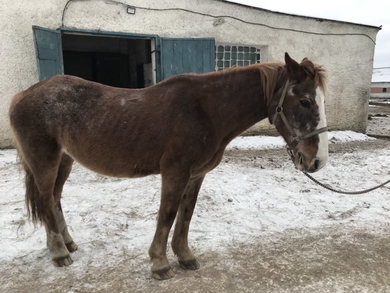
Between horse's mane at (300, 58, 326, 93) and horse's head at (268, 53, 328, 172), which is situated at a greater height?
horse's mane at (300, 58, 326, 93)

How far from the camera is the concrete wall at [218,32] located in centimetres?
642

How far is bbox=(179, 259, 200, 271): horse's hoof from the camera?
8.66 ft

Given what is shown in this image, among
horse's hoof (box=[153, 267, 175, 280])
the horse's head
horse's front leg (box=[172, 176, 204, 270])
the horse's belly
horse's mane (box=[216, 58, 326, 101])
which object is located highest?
horse's mane (box=[216, 58, 326, 101])

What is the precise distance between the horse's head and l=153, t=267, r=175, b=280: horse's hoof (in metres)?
1.49

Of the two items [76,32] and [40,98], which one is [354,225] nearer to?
[40,98]

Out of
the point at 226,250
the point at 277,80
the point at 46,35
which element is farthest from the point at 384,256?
the point at 46,35

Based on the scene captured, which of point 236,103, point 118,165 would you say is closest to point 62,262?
point 118,165

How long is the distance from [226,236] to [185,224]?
0.72 m

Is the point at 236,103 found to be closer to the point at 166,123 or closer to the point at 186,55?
the point at 166,123

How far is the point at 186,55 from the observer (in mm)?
7773

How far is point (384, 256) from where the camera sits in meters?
2.85

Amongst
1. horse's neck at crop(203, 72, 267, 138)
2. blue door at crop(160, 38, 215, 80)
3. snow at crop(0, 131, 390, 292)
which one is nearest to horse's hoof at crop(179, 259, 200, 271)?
snow at crop(0, 131, 390, 292)

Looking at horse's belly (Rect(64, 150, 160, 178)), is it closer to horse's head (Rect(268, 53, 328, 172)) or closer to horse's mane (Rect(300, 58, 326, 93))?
horse's head (Rect(268, 53, 328, 172))

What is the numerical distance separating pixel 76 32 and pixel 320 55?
25.1ft
